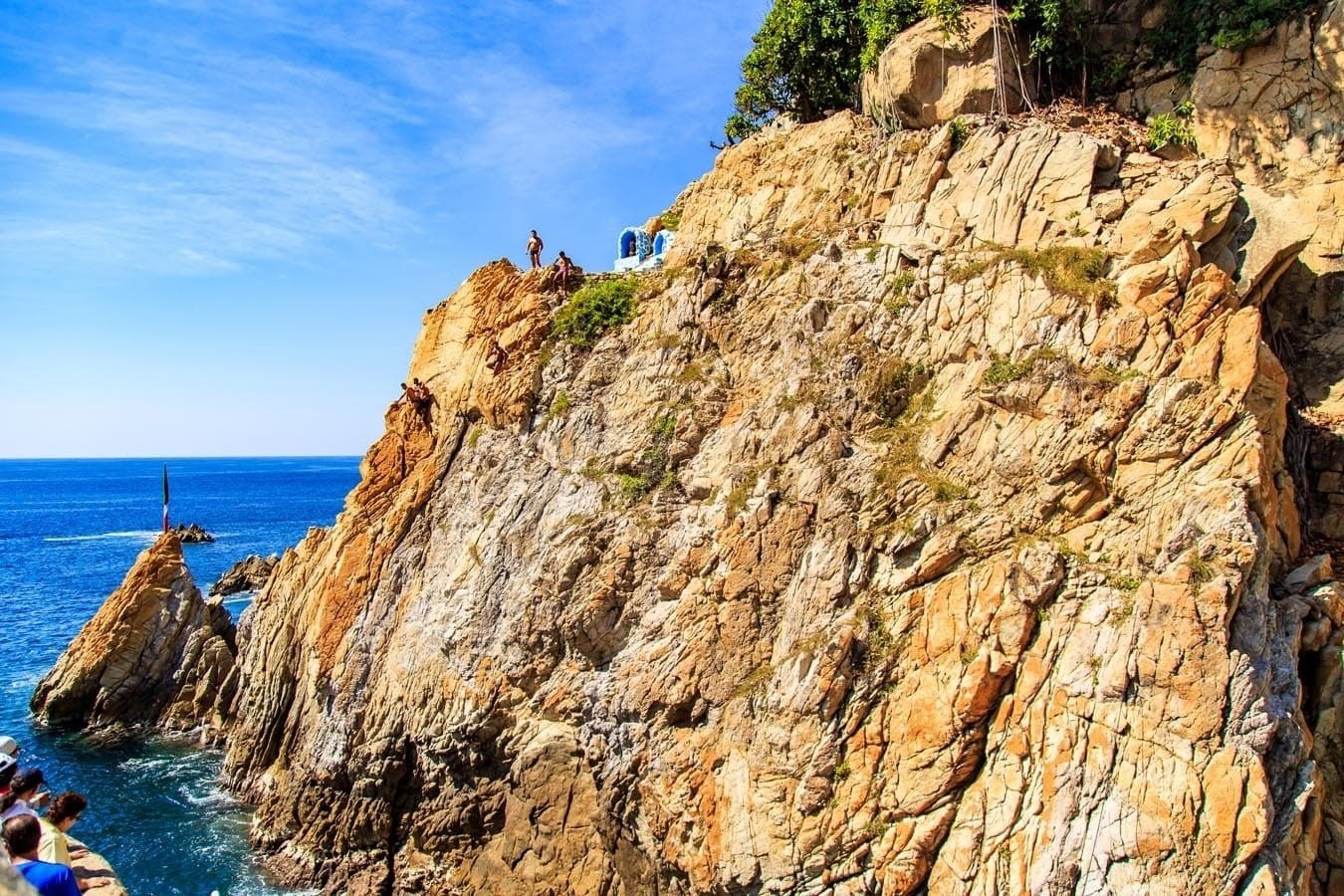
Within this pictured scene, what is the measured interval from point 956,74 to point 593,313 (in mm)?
15382

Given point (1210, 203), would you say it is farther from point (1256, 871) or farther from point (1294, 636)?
point (1256, 871)

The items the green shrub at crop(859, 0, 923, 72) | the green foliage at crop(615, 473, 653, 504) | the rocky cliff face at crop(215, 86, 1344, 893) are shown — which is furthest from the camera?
the green shrub at crop(859, 0, 923, 72)

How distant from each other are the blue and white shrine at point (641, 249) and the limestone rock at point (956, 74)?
11.1 m

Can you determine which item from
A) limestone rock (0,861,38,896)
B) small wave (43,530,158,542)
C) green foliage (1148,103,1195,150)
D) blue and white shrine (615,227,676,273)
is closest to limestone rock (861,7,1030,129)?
green foliage (1148,103,1195,150)

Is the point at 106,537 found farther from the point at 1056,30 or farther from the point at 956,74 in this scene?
the point at 1056,30

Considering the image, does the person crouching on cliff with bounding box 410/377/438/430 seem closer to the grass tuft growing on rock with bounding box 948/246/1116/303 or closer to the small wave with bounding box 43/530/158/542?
the grass tuft growing on rock with bounding box 948/246/1116/303

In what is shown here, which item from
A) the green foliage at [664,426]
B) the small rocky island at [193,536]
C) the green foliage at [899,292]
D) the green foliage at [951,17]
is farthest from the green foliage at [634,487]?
the small rocky island at [193,536]

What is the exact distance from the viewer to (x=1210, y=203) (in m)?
20.0

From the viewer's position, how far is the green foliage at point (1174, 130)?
24453 millimetres

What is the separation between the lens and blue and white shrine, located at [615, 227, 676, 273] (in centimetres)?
3388

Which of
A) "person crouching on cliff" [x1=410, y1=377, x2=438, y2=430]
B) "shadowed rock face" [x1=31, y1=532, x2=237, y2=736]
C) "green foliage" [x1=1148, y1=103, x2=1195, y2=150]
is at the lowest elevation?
"shadowed rock face" [x1=31, y1=532, x2=237, y2=736]

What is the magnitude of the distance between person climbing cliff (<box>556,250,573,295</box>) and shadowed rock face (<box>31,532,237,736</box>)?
79.3 feet

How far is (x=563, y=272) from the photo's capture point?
1214 inches

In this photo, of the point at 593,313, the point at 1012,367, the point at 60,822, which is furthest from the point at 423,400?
the point at 60,822
